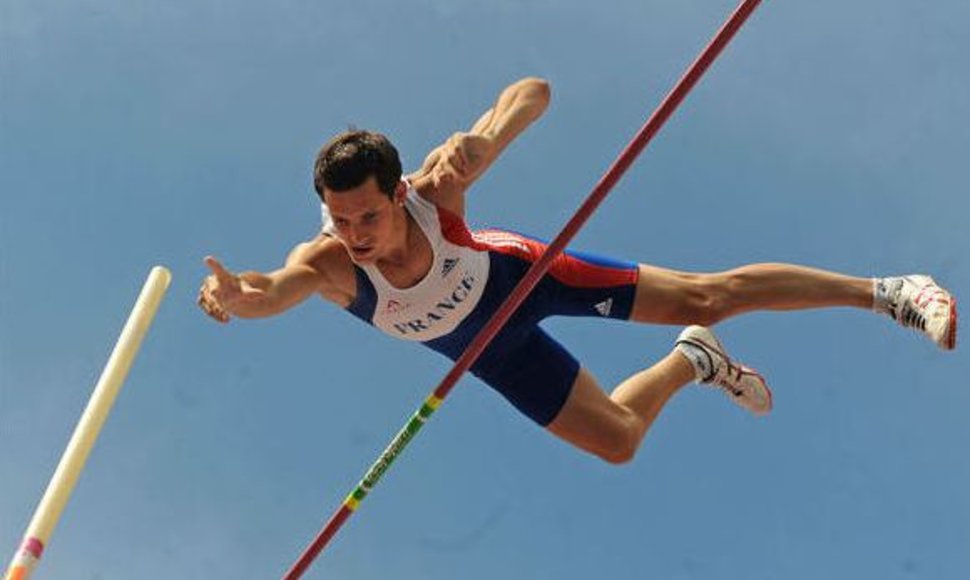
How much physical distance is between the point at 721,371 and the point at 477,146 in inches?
149

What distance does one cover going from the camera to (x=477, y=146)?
392 inches

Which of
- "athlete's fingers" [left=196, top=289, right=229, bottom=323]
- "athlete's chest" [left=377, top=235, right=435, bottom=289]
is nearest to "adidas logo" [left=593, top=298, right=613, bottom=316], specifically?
"athlete's chest" [left=377, top=235, right=435, bottom=289]

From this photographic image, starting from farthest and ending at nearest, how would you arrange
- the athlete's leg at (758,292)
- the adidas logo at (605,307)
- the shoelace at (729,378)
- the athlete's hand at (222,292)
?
the shoelace at (729,378)
the adidas logo at (605,307)
the athlete's leg at (758,292)
the athlete's hand at (222,292)

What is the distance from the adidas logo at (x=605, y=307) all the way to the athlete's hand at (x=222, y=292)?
290cm

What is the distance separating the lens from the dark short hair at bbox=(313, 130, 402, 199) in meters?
10.0

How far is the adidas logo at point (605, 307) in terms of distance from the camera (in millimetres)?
11320

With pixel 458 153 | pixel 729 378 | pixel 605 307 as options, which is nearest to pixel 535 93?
pixel 458 153

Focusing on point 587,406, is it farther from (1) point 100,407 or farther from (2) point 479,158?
(1) point 100,407

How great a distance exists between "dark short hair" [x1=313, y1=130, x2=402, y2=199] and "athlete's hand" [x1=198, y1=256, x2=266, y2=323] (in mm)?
1031

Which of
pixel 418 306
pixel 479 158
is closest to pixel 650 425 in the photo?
pixel 418 306

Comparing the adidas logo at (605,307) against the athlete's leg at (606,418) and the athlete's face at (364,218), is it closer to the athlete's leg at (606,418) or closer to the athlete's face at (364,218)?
the athlete's leg at (606,418)

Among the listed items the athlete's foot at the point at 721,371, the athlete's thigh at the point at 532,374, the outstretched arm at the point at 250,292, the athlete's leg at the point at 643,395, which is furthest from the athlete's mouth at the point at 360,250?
the athlete's foot at the point at 721,371

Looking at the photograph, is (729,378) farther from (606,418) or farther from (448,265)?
(448,265)

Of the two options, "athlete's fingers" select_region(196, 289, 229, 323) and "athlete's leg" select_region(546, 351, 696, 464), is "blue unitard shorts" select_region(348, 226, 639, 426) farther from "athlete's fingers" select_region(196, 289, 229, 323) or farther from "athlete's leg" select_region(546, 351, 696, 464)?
"athlete's fingers" select_region(196, 289, 229, 323)
